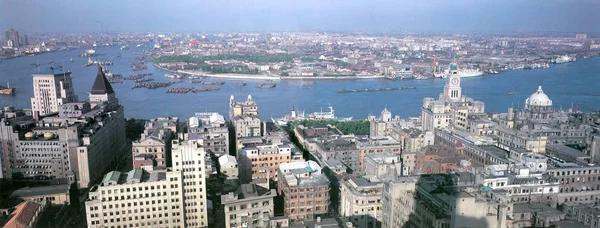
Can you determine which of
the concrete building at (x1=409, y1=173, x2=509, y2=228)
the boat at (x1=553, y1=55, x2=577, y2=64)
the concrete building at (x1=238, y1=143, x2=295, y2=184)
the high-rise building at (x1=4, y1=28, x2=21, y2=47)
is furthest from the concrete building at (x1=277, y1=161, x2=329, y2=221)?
the boat at (x1=553, y1=55, x2=577, y2=64)

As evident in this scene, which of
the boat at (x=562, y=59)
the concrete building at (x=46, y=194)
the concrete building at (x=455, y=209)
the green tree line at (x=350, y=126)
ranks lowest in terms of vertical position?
the green tree line at (x=350, y=126)

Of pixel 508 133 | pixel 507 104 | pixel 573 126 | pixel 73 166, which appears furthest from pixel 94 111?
pixel 507 104

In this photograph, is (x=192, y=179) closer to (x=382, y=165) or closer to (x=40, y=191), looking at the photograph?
(x=40, y=191)

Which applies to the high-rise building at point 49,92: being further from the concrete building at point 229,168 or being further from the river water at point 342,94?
the concrete building at point 229,168

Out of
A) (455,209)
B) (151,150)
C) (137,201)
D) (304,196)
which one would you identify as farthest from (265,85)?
(455,209)

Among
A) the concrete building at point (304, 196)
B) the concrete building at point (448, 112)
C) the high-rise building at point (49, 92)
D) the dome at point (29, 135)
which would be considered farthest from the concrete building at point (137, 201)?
the concrete building at point (448, 112)

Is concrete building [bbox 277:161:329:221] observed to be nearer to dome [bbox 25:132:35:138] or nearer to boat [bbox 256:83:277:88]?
dome [bbox 25:132:35:138]
